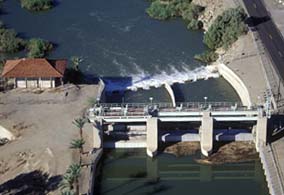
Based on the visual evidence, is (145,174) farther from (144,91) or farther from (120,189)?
(144,91)

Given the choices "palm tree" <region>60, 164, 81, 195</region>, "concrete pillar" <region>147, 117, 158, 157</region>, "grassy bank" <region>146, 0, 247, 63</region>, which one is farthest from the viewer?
"grassy bank" <region>146, 0, 247, 63</region>

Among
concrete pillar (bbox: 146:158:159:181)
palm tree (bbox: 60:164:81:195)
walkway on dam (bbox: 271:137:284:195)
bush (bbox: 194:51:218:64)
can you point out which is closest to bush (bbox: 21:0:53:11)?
bush (bbox: 194:51:218:64)

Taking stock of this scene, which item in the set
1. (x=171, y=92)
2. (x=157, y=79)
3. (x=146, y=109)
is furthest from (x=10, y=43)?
(x=146, y=109)

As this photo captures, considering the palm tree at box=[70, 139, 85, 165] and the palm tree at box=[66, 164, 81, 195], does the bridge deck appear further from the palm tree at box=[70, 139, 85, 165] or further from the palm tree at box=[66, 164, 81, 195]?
the palm tree at box=[66, 164, 81, 195]

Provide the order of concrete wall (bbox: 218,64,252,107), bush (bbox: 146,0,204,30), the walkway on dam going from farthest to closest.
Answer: bush (bbox: 146,0,204,30) → concrete wall (bbox: 218,64,252,107) → the walkway on dam

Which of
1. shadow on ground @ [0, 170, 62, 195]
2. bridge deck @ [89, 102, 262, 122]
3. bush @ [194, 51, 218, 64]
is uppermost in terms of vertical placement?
bush @ [194, 51, 218, 64]

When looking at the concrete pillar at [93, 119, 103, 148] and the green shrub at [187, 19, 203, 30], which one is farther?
the green shrub at [187, 19, 203, 30]
